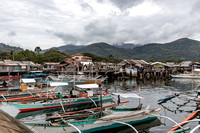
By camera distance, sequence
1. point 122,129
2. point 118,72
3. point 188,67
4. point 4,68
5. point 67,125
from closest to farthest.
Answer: point 67,125 → point 122,129 → point 4,68 → point 118,72 → point 188,67

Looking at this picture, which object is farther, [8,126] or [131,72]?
[131,72]

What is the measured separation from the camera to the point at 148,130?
15.3 m

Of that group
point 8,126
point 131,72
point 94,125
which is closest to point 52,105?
point 94,125

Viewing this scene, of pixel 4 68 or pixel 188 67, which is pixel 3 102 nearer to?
pixel 4 68

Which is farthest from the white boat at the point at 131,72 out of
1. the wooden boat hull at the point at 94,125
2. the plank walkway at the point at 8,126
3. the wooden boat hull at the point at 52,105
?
the plank walkway at the point at 8,126

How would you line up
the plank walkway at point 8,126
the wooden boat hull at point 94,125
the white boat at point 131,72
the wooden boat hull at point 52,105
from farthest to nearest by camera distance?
1. the white boat at point 131,72
2. the wooden boat hull at point 52,105
3. the wooden boat hull at point 94,125
4. the plank walkway at point 8,126

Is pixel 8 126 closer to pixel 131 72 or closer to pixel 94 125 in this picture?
pixel 94 125

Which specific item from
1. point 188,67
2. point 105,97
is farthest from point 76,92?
point 188,67

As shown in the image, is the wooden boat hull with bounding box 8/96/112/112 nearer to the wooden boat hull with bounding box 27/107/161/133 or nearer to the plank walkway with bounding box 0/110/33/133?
the wooden boat hull with bounding box 27/107/161/133

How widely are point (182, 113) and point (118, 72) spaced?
46533 millimetres

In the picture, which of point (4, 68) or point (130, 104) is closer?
point (130, 104)

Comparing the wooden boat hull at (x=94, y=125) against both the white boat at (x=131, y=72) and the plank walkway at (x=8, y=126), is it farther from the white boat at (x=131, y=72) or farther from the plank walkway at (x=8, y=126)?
the white boat at (x=131, y=72)

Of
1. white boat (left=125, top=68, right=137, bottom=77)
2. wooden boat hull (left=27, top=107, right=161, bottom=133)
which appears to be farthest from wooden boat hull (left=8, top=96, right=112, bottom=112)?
white boat (left=125, top=68, right=137, bottom=77)

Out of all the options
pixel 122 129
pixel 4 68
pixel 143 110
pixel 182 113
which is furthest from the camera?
pixel 4 68
